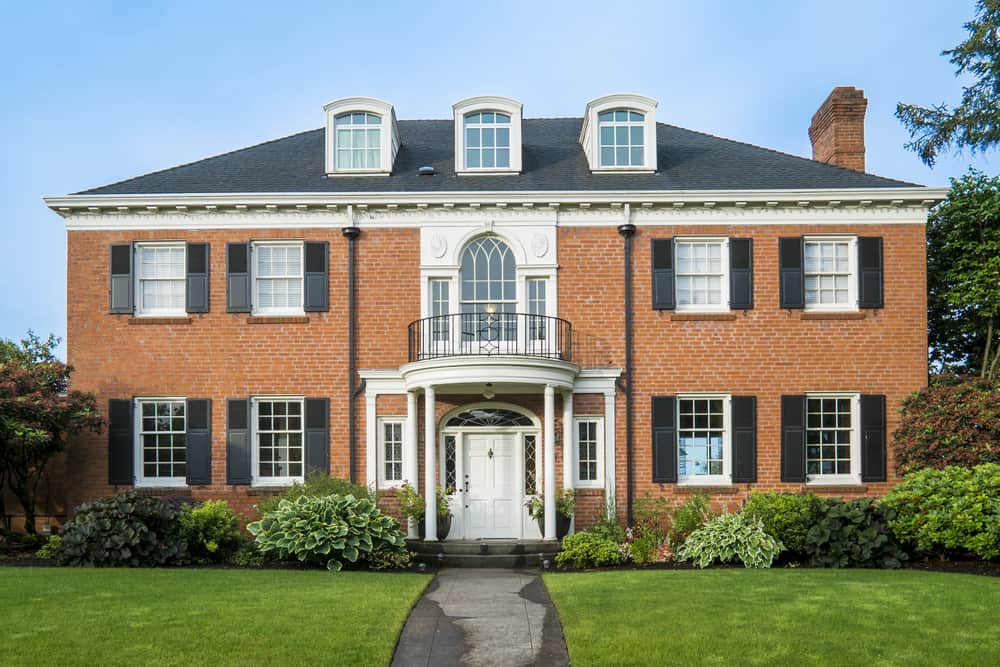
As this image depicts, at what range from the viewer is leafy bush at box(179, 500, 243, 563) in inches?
602

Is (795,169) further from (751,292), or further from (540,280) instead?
(540,280)

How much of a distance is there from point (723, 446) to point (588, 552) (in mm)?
3875

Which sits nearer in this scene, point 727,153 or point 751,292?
point 751,292

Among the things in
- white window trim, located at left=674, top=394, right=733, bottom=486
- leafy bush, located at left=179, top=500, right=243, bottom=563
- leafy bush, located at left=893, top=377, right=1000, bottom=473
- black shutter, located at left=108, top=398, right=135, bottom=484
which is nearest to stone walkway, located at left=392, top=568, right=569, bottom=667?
leafy bush, located at left=179, top=500, right=243, bottom=563

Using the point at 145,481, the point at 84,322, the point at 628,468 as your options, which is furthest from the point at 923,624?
the point at 84,322

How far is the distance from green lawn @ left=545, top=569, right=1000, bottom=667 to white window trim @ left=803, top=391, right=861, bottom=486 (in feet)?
13.0

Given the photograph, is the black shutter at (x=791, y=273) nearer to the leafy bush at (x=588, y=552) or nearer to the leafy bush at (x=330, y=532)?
the leafy bush at (x=588, y=552)

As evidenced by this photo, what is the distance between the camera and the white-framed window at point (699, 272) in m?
17.7

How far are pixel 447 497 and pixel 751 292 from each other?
7.23 metres

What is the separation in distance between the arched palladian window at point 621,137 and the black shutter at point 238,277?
767 cm

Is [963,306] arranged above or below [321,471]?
above

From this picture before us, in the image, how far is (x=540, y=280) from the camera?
17.7 m

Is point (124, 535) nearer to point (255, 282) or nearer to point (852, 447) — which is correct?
point (255, 282)

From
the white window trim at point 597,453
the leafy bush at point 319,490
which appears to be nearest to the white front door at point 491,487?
the white window trim at point 597,453
